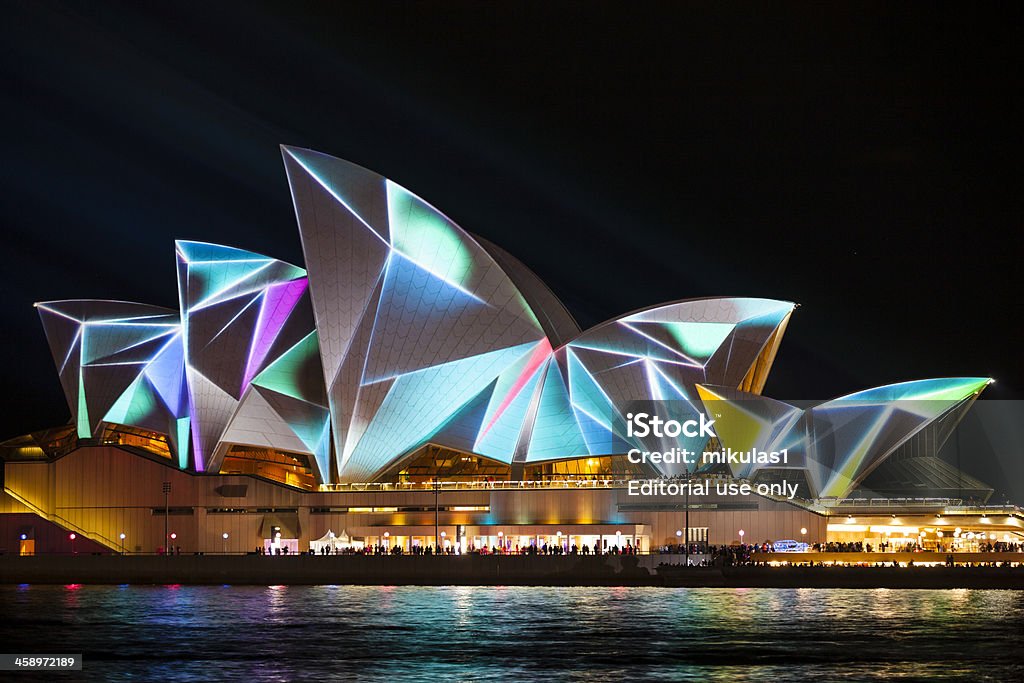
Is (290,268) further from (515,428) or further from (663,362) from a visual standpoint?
(663,362)

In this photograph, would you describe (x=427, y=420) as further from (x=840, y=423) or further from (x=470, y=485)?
(x=840, y=423)

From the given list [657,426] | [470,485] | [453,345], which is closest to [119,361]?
[453,345]

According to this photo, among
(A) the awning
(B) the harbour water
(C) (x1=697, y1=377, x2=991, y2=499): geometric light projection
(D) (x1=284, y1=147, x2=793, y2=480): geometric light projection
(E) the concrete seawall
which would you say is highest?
(D) (x1=284, y1=147, x2=793, y2=480): geometric light projection

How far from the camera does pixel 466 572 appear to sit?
61.5 metres

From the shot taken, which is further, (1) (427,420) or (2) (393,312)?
(1) (427,420)

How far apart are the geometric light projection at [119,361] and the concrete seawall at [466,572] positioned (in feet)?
36.0

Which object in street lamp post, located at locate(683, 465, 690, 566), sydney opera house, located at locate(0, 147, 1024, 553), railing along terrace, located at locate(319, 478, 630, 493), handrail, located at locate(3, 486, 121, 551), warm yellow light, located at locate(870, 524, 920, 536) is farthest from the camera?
handrail, located at locate(3, 486, 121, 551)

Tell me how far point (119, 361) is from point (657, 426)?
29.1m

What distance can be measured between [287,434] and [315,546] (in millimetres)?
5947

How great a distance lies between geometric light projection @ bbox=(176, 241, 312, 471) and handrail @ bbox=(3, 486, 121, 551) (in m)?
6.06

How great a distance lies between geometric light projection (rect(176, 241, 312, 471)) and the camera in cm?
7175

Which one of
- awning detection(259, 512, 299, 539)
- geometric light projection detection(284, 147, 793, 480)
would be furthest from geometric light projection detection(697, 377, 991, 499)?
awning detection(259, 512, 299, 539)

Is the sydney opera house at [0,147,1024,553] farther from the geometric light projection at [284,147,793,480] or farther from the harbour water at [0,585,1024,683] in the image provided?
the harbour water at [0,585,1024,683]

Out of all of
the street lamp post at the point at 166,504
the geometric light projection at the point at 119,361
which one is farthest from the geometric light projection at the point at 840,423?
the geometric light projection at the point at 119,361
